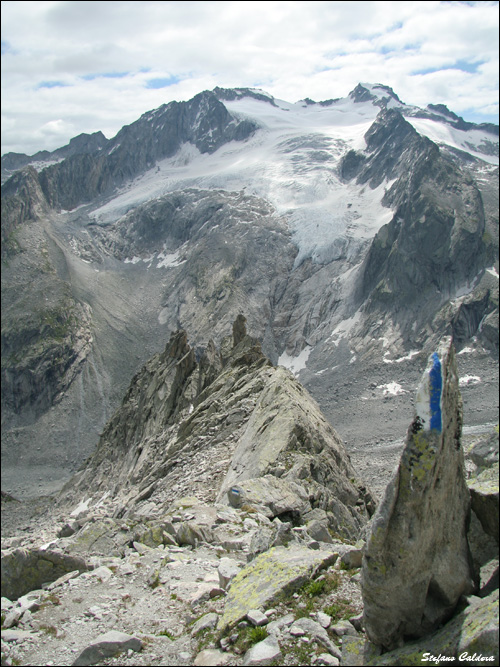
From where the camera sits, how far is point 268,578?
884cm

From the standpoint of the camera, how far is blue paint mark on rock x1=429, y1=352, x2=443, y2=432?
6.62m

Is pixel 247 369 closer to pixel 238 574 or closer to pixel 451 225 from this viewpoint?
pixel 238 574

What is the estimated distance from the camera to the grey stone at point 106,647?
770 centimetres

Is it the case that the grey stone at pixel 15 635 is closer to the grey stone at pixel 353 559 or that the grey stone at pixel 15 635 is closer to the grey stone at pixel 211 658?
the grey stone at pixel 211 658

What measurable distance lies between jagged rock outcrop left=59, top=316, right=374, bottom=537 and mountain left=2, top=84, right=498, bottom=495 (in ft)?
129

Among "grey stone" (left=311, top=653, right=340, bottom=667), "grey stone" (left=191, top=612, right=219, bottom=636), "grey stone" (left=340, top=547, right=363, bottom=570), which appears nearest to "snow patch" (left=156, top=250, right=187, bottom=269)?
"grey stone" (left=340, top=547, right=363, bottom=570)

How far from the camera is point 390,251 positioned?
13388 cm

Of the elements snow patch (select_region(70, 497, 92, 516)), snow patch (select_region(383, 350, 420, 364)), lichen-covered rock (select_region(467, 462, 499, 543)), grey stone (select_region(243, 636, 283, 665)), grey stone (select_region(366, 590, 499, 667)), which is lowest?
snow patch (select_region(70, 497, 92, 516))

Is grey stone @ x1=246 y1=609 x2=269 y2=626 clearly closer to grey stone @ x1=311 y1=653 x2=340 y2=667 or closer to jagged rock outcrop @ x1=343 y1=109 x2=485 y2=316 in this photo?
grey stone @ x1=311 y1=653 x2=340 y2=667

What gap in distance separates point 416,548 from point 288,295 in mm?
146939

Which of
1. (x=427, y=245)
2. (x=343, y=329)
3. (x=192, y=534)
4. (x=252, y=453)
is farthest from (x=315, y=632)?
(x=427, y=245)

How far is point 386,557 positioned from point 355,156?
208900 millimetres

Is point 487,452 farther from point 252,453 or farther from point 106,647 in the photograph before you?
point 252,453

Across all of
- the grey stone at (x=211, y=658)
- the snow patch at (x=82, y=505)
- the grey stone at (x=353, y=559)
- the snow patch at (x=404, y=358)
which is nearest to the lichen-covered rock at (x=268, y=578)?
the grey stone at (x=353, y=559)
